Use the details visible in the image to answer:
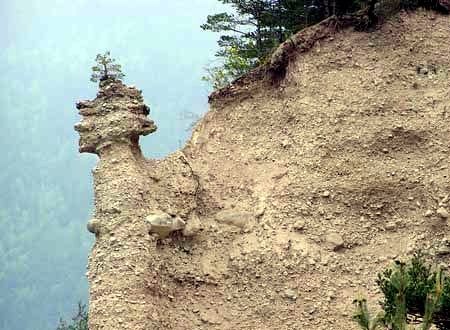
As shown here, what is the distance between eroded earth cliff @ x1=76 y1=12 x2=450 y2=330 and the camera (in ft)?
42.3

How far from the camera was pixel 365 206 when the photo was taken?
13.9 m

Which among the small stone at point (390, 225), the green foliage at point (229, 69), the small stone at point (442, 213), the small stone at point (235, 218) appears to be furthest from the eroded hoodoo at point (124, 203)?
the green foliage at point (229, 69)

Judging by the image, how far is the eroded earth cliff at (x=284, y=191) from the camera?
12.9m

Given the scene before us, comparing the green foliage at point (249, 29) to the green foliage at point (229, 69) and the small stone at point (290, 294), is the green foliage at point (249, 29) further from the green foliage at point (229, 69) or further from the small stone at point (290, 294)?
the small stone at point (290, 294)

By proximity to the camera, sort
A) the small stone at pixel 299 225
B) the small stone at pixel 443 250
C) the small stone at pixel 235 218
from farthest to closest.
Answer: the small stone at pixel 235 218, the small stone at pixel 299 225, the small stone at pixel 443 250

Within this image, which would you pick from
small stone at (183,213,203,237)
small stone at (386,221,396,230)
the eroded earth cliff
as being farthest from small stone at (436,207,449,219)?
small stone at (183,213,203,237)

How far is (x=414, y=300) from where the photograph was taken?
974 centimetres

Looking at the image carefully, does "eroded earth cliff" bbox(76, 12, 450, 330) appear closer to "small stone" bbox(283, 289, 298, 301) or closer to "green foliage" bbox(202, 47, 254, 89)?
"small stone" bbox(283, 289, 298, 301)

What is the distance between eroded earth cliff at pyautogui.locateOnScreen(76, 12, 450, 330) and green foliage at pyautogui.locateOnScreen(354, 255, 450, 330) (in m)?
2.69

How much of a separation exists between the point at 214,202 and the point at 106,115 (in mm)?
2869

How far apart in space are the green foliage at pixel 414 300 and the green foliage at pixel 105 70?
807 cm

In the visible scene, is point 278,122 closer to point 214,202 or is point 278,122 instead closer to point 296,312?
point 214,202

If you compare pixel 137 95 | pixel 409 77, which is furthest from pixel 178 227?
pixel 409 77

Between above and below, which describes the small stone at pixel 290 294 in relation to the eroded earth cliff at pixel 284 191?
below
